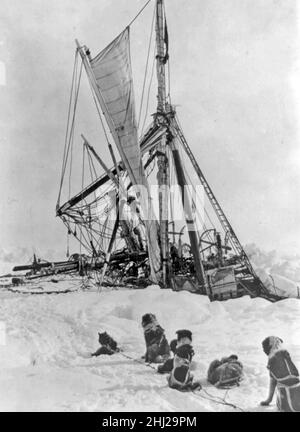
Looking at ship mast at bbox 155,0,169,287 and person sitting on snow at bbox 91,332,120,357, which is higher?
Result: ship mast at bbox 155,0,169,287

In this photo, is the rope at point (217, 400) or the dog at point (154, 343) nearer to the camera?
the rope at point (217, 400)

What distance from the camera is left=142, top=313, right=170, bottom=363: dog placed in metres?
6.52

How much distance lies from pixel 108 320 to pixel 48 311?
4.87 feet

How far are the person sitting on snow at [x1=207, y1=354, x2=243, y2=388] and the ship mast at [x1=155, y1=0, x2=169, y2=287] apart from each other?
22.3 ft

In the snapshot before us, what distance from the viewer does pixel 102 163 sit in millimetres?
16547

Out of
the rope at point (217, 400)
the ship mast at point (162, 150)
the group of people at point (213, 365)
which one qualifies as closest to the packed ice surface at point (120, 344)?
the rope at point (217, 400)

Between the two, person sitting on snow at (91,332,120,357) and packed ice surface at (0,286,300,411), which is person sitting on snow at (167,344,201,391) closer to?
packed ice surface at (0,286,300,411)

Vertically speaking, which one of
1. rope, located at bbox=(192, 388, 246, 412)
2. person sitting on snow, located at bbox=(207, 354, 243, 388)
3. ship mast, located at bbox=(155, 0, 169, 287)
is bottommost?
rope, located at bbox=(192, 388, 246, 412)

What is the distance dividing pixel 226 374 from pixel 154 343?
4.79ft

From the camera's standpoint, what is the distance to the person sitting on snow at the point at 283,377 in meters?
4.83

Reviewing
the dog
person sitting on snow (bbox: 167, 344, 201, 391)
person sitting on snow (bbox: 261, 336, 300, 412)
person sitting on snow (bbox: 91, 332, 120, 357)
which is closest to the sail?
person sitting on snow (bbox: 91, 332, 120, 357)

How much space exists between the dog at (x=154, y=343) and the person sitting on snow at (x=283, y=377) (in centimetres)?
200

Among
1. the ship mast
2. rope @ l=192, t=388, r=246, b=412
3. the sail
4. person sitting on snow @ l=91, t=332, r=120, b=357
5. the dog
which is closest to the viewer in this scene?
rope @ l=192, t=388, r=246, b=412

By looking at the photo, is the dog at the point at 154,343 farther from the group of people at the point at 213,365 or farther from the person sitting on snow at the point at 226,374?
the person sitting on snow at the point at 226,374
